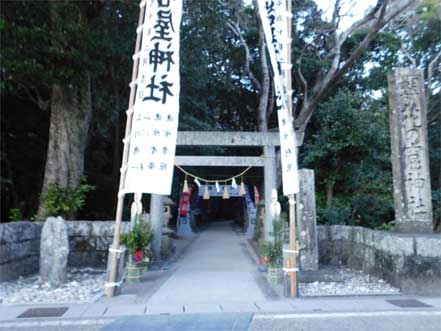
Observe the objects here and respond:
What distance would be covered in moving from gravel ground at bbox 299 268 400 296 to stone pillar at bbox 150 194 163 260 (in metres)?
4.50

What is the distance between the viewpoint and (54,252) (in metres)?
8.70

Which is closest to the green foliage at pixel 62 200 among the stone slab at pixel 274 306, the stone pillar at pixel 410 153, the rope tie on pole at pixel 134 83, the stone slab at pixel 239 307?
the rope tie on pole at pixel 134 83

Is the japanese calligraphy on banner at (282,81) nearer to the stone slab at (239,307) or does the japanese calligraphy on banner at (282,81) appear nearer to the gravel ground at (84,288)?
the stone slab at (239,307)

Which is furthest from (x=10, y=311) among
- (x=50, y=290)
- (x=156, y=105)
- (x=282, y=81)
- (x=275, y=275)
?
(x=282, y=81)

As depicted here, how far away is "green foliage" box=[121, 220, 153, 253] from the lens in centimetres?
927

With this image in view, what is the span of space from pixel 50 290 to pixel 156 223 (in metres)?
3.90

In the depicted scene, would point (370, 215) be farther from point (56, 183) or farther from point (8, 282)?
point (8, 282)

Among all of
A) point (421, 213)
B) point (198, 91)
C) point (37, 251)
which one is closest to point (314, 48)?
point (198, 91)

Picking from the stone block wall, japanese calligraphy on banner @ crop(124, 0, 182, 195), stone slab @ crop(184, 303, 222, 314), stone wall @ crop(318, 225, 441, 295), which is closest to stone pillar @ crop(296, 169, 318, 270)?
stone wall @ crop(318, 225, 441, 295)

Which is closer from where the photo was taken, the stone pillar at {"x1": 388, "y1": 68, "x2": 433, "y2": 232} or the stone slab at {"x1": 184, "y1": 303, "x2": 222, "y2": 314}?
the stone slab at {"x1": 184, "y1": 303, "x2": 222, "y2": 314}

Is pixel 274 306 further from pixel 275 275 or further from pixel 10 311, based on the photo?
pixel 10 311

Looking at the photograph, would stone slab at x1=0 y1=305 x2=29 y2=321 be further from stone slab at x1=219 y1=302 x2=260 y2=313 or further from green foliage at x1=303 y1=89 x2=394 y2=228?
green foliage at x1=303 y1=89 x2=394 y2=228

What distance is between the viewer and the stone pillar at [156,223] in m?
11.6

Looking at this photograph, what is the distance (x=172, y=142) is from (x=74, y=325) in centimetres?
380
